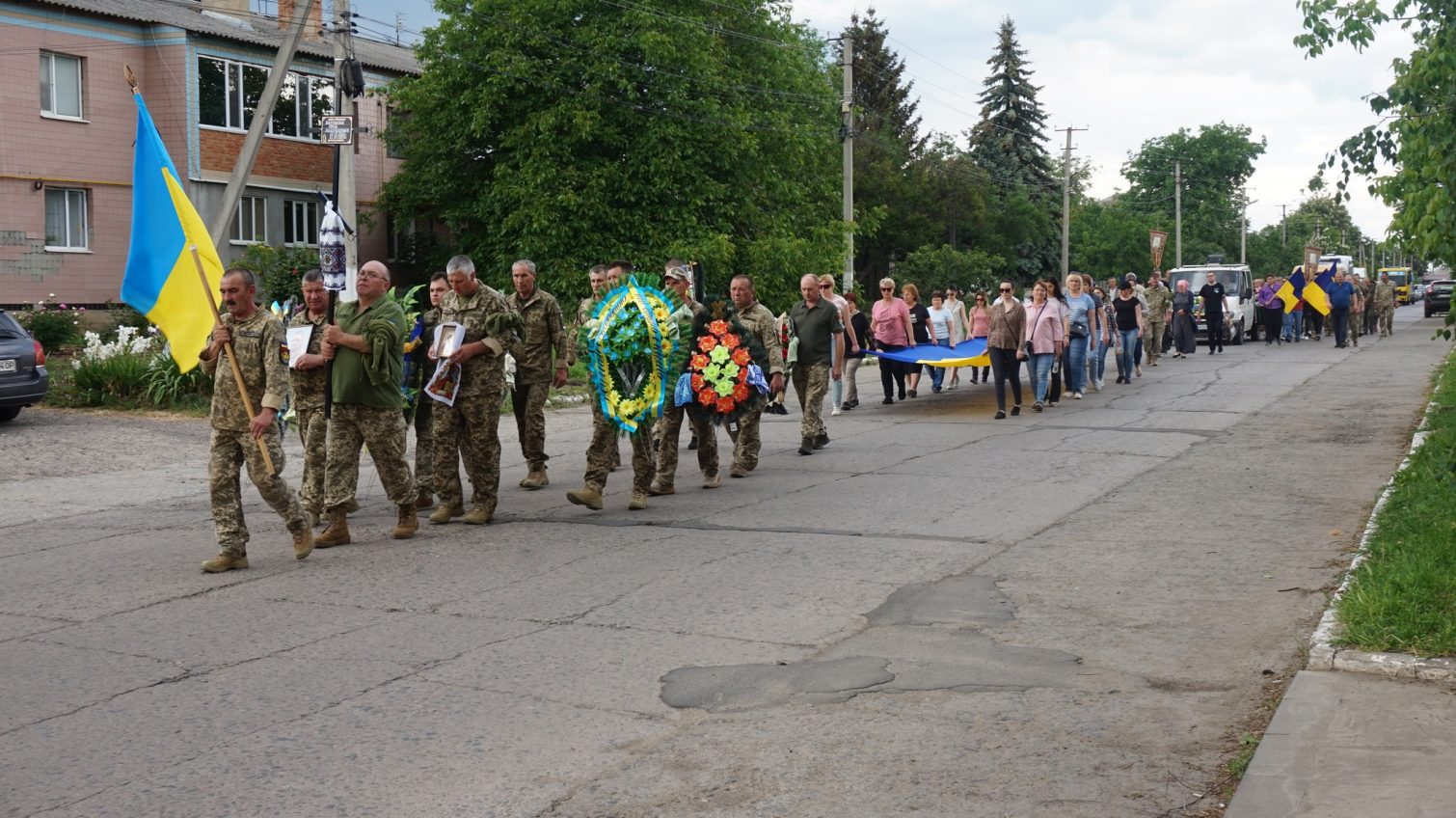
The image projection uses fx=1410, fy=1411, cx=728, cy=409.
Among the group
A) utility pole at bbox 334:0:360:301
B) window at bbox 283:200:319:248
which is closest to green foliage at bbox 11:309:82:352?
utility pole at bbox 334:0:360:301

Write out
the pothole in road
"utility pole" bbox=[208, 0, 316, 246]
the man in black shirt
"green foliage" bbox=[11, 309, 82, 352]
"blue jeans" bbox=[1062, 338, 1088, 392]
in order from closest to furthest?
the pothole in road, "utility pole" bbox=[208, 0, 316, 246], "blue jeans" bbox=[1062, 338, 1088, 392], "green foliage" bbox=[11, 309, 82, 352], the man in black shirt

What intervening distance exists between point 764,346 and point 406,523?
3.94 meters

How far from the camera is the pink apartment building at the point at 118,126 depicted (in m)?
33.2

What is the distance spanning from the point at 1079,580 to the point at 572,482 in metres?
5.70

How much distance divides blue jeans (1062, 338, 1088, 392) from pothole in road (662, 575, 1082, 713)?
46.3 ft

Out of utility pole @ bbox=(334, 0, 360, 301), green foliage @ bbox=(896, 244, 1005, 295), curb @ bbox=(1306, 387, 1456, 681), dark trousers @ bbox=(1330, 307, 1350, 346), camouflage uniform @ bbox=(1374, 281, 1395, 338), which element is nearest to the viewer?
curb @ bbox=(1306, 387, 1456, 681)

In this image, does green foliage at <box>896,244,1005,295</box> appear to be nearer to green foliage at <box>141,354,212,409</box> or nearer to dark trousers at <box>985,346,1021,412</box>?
dark trousers at <box>985,346,1021,412</box>

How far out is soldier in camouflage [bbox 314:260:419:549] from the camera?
9273 mm

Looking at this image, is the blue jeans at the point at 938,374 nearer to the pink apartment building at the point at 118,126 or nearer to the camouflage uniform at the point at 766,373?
the camouflage uniform at the point at 766,373

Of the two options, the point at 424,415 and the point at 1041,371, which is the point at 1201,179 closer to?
the point at 1041,371

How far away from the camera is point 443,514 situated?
10328 mm

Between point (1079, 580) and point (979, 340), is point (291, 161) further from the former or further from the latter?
point (1079, 580)

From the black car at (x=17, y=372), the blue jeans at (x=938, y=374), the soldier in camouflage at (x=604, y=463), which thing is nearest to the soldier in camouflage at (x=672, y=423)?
the soldier in camouflage at (x=604, y=463)

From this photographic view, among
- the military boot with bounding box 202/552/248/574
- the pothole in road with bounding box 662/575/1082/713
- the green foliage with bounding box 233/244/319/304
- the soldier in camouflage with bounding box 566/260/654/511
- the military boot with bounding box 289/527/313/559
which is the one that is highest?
the green foliage with bounding box 233/244/319/304
